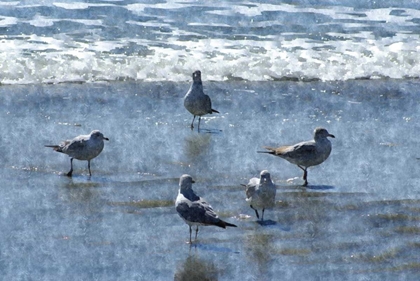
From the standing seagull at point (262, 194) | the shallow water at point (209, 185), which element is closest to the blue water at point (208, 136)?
the shallow water at point (209, 185)

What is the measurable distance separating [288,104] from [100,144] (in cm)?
414

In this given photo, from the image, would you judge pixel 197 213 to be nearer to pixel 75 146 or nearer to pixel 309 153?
pixel 309 153

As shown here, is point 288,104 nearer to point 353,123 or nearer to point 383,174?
point 353,123

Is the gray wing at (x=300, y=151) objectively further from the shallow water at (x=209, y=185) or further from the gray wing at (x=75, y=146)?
the gray wing at (x=75, y=146)

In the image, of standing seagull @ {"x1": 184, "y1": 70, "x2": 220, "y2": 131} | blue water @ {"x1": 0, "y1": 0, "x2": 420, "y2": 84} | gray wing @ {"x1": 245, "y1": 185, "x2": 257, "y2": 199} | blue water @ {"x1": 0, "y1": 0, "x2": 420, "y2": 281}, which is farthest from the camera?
blue water @ {"x1": 0, "y1": 0, "x2": 420, "y2": 84}

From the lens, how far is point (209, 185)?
9.10 meters

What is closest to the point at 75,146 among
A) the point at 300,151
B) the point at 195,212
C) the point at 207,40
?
the point at 300,151

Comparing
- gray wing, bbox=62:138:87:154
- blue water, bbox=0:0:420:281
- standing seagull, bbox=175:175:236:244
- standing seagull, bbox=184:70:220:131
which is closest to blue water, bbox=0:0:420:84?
blue water, bbox=0:0:420:281

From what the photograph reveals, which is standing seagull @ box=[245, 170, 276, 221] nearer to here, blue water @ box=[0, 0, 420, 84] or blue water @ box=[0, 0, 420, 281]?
blue water @ box=[0, 0, 420, 281]

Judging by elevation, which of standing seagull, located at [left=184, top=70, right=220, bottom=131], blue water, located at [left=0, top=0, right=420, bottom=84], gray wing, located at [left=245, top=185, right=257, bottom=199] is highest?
gray wing, located at [left=245, top=185, right=257, bottom=199]

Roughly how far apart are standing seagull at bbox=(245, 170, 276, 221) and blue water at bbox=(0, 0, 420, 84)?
6.74 metres

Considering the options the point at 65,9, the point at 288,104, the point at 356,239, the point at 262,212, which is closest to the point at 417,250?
the point at 356,239

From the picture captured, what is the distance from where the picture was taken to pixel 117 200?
27.9 ft

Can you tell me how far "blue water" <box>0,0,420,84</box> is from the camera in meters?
15.2
